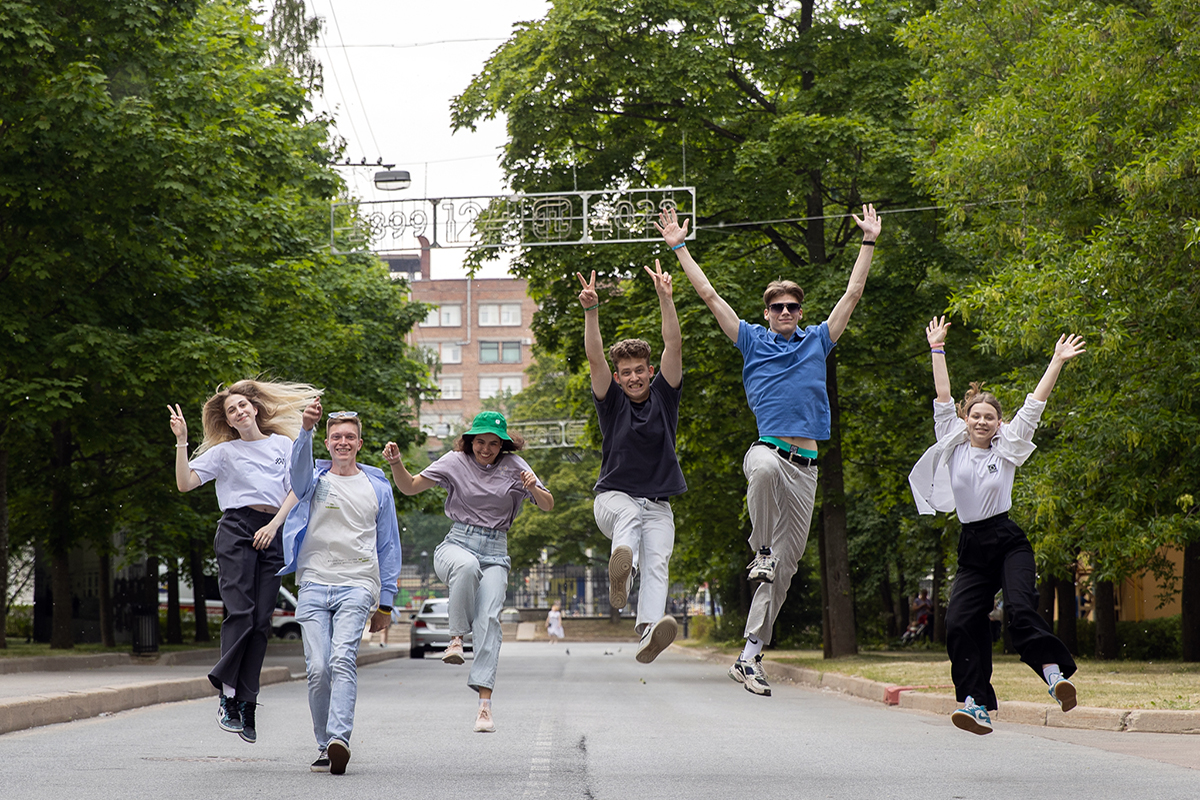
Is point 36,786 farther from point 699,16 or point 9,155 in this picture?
point 699,16

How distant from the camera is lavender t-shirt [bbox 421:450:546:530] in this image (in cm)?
912

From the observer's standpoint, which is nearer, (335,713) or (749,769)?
(335,713)

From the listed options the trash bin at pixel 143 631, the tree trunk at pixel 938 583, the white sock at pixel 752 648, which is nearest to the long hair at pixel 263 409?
the white sock at pixel 752 648

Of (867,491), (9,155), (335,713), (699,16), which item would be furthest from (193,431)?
(335,713)

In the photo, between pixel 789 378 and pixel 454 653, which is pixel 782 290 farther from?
pixel 454 653

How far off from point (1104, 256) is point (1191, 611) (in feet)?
30.2

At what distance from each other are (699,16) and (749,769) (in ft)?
61.0

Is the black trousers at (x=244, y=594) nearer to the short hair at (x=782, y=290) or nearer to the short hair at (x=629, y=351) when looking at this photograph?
the short hair at (x=629, y=351)

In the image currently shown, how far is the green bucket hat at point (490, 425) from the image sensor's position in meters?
9.12

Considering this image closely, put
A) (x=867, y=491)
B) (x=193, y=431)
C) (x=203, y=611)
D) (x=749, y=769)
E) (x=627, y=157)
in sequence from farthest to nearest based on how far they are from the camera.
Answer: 1. (x=203, y=611)
2. (x=867, y=491)
3. (x=627, y=157)
4. (x=193, y=431)
5. (x=749, y=769)

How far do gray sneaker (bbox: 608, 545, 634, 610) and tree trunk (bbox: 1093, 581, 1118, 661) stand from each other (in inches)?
797

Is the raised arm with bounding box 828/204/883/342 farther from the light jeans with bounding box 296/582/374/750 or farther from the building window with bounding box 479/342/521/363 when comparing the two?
the building window with bounding box 479/342/521/363

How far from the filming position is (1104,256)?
55.2ft

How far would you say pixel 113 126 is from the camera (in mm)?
20000
